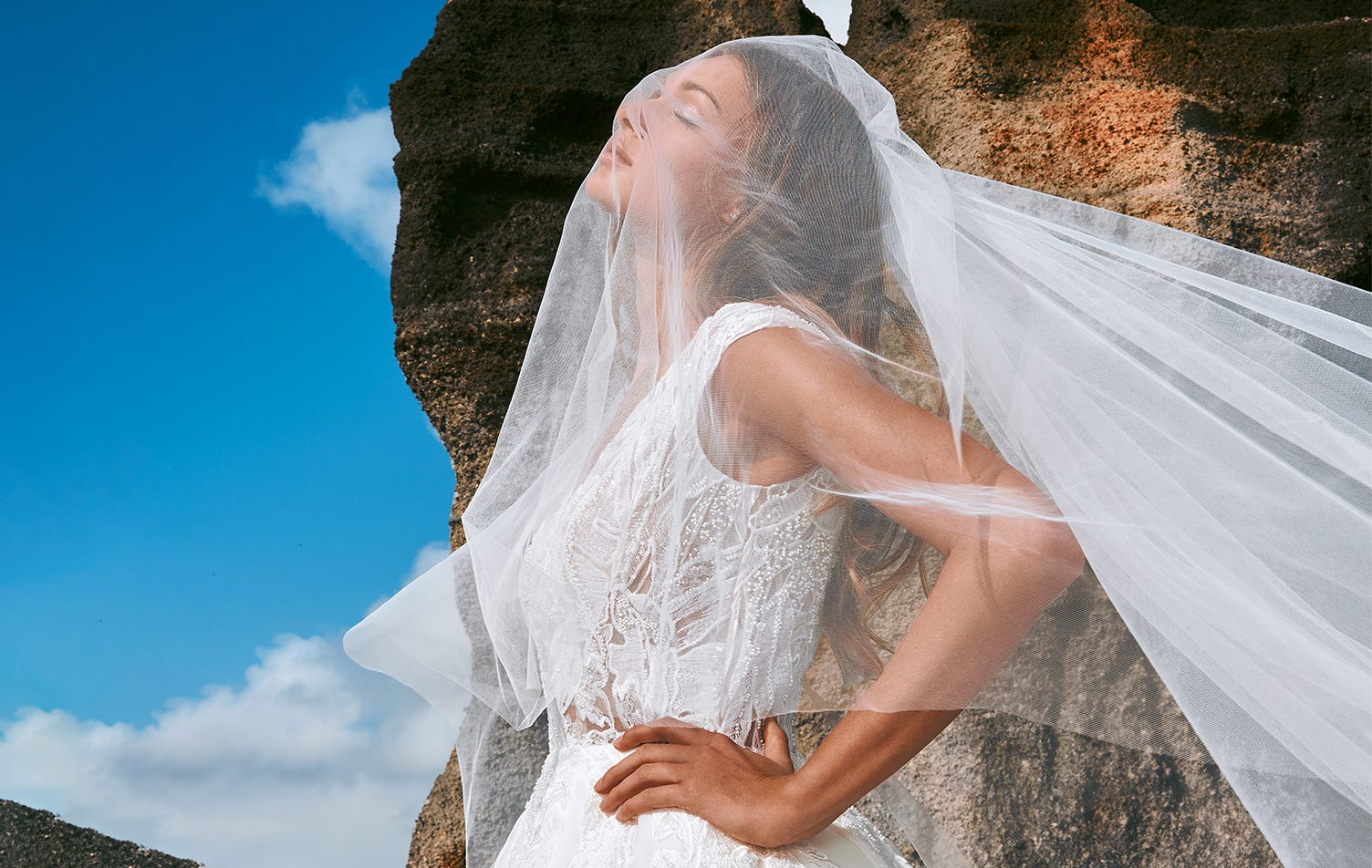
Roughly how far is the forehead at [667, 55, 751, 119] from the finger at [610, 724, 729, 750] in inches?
29.4

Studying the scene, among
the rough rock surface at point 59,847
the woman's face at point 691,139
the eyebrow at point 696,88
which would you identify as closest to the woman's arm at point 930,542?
the woman's face at point 691,139

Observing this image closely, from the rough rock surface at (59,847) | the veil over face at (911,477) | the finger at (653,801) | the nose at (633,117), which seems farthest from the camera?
the rough rock surface at (59,847)

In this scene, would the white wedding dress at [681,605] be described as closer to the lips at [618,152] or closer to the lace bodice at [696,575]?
the lace bodice at [696,575]

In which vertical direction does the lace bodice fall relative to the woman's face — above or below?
below

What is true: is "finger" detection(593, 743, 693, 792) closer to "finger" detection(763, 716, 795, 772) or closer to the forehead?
"finger" detection(763, 716, 795, 772)

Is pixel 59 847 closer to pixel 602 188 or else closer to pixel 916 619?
pixel 602 188

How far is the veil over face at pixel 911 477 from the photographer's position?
1.01 metres

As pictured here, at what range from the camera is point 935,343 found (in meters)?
1.10

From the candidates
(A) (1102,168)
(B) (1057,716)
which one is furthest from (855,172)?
(A) (1102,168)

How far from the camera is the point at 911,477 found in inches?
41.2

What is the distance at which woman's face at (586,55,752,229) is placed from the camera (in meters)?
1.29

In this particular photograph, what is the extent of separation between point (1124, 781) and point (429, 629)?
39.2 inches

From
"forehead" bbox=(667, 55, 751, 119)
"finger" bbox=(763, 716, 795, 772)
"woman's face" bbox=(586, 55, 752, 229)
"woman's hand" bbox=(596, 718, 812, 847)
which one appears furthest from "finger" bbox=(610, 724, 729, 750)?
"forehead" bbox=(667, 55, 751, 119)

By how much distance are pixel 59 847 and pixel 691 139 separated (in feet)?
9.69
